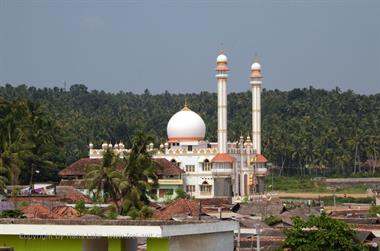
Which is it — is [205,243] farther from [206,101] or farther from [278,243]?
[206,101]

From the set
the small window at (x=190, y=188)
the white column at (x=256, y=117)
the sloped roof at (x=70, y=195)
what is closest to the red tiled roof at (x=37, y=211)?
the sloped roof at (x=70, y=195)

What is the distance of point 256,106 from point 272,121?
45907 millimetres

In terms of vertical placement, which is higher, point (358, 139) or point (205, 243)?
point (358, 139)

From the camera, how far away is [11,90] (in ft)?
469

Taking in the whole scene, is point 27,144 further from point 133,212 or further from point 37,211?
point 37,211

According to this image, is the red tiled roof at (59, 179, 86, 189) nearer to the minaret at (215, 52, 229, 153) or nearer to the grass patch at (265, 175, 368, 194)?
the minaret at (215, 52, 229, 153)

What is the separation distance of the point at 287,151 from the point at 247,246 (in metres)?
62.4

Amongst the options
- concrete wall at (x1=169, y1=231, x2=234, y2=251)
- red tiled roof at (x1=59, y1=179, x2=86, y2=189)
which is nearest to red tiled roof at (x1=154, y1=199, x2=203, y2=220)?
red tiled roof at (x1=59, y1=179, x2=86, y2=189)

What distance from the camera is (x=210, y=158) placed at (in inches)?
2771

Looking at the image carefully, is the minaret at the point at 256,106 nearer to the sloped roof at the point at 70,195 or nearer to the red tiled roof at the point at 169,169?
the red tiled roof at the point at 169,169

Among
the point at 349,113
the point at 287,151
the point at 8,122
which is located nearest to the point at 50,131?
the point at 8,122

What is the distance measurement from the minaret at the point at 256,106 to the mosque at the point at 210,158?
1.85 m

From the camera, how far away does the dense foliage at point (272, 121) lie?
97375 millimetres

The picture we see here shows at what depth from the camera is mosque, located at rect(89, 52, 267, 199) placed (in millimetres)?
69438
